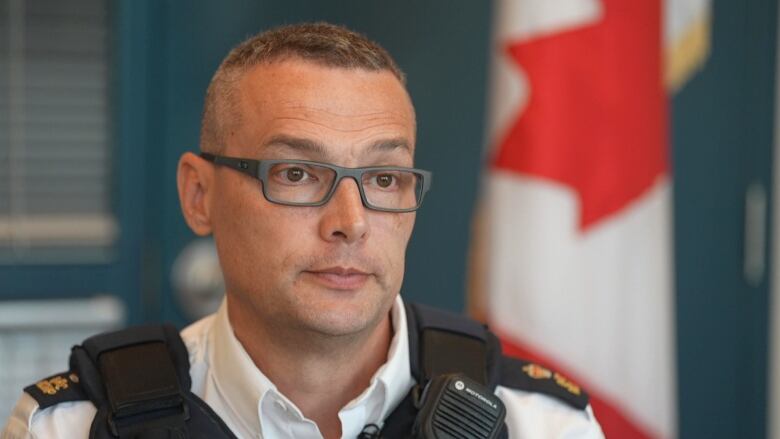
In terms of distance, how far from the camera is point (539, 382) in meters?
1.49

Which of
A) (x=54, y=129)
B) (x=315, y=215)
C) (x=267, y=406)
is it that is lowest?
(x=267, y=406)

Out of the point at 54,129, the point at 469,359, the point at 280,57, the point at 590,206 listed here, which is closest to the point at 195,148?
the point at 54,129

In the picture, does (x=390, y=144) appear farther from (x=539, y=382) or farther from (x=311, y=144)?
(x=539, y=382)

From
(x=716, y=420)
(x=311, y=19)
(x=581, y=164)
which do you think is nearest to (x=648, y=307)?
(x=581, y=164)

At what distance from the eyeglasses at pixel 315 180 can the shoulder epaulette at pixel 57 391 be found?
1.12 ft

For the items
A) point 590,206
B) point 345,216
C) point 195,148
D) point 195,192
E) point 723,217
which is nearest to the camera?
point 345,216

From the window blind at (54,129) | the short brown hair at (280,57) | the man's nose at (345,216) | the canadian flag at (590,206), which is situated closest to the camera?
the man's nose at (345,216)

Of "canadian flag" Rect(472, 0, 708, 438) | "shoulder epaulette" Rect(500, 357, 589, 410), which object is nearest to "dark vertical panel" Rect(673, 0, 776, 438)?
"canadian flag" Rect(472, 0, 708, 438)

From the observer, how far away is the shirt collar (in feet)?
4.56

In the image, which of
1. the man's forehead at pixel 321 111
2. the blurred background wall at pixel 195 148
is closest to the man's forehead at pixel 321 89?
the man's forehead at pixel 321 111

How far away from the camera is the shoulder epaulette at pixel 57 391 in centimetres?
139

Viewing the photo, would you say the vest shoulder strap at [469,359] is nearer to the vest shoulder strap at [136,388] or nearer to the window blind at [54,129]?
the vest shoulder strap at [136,388]

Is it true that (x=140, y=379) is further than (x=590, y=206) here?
No

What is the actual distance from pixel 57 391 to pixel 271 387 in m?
0.27
